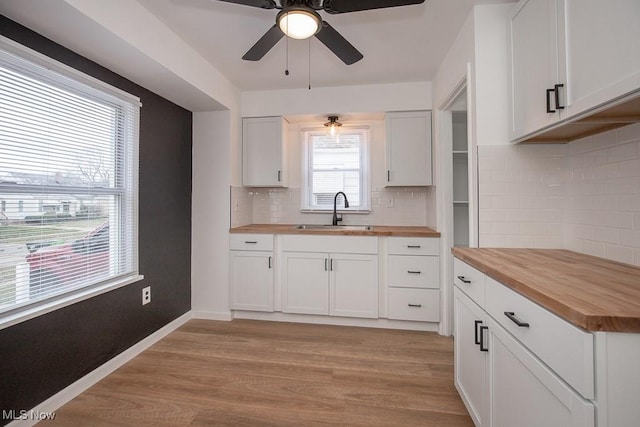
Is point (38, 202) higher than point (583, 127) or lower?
lower

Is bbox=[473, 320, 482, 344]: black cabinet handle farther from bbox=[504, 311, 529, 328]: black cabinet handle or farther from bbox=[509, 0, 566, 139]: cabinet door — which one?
bbox=[509, 0, 566, 139]: cabinet door

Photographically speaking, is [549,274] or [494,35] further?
[494,35]

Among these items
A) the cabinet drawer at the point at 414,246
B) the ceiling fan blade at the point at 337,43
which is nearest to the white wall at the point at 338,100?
the ceiling fan blade at the point at 337,43

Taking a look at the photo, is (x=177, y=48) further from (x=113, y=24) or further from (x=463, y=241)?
(x=463, y=241)

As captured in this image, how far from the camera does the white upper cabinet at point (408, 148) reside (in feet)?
9.76

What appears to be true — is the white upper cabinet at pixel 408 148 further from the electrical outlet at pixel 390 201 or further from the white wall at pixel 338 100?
the electrical outlet at pixel 390 201

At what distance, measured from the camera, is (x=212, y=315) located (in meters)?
3.08

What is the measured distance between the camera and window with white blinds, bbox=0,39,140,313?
1528 mm

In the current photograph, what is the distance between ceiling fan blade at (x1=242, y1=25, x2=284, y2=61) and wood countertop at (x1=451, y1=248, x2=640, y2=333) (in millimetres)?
1674

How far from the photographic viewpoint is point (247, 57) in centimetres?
197

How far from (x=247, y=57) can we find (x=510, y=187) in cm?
191

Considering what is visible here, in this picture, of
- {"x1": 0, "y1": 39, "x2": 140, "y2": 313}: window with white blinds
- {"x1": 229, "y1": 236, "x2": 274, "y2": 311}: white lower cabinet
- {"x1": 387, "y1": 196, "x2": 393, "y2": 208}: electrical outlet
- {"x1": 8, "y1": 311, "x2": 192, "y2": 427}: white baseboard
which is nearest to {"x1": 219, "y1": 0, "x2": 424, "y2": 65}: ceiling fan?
{"x1": 0, "y1": 39, "x2": 140, "y2": 313}: window with white blinds

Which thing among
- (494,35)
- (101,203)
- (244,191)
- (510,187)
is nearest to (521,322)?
(510,187)

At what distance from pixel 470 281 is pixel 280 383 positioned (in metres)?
1.38
